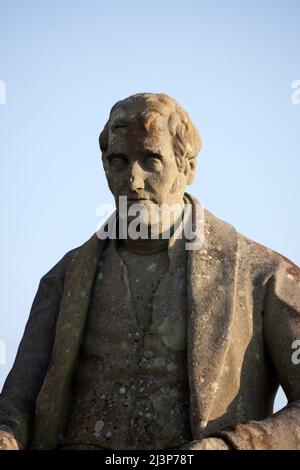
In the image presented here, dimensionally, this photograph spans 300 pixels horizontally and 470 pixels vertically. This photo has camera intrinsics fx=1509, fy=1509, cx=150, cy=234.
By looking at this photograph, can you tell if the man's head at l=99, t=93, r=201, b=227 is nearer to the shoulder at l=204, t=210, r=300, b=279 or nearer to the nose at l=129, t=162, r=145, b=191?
the nose at l=129, t=162, r=145, b=191

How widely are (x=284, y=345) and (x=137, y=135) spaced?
2.17 meters

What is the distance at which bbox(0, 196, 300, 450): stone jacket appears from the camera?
12141 millimetres

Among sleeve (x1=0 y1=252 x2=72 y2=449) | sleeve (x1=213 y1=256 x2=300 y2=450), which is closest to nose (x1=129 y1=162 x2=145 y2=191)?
sleeve (x1=0 y1=252 x2=72 y2=449)

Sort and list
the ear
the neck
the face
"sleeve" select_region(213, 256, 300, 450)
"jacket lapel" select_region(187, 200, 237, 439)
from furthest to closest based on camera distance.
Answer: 1. the ear
2. the neck
3. the face
4. "jacket lapel" select_region(187, 200, 237, 439)
5. "sleeve" select_region(213, 256, 300, 450)

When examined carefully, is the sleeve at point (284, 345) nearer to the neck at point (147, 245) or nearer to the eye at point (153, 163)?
the neck at point (147, 245)

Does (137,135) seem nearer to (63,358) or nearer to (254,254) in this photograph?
(254,254)

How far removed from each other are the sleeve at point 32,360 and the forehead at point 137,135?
1.33 metres

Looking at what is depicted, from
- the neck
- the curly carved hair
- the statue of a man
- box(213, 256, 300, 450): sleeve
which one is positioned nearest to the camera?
box(213, 256, 300, 450): sleeve

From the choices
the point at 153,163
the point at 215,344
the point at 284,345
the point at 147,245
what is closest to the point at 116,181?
the point at 153,163
